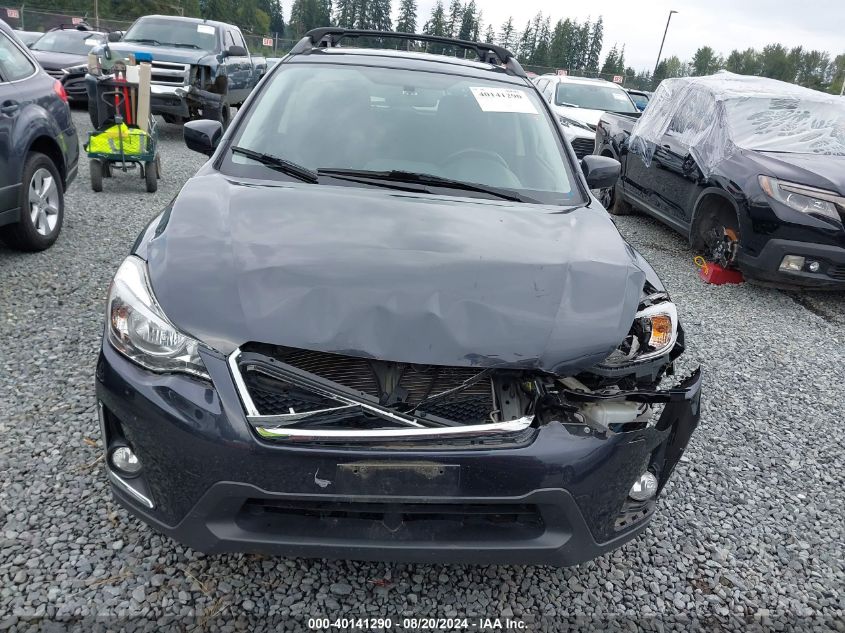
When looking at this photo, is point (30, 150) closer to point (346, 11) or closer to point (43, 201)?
point (43, 201)

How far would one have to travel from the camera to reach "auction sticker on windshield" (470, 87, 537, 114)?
335 cm

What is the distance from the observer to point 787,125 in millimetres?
6219

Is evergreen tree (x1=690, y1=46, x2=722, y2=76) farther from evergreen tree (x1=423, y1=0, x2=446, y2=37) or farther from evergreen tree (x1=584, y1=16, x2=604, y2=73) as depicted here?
evergreen tree (x1=423, y1=0, x2=446, y2=37)

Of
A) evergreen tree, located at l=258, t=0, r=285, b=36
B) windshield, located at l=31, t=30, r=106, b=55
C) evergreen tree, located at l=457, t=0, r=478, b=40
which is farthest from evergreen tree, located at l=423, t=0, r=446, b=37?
windshield, located at l=31, t=30, r=106, b=55

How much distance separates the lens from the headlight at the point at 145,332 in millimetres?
1815

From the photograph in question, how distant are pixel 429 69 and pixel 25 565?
293 centimetres

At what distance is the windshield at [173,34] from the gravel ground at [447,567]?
29.3 ft

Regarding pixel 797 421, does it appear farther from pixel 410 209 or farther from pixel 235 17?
pixel 235 17

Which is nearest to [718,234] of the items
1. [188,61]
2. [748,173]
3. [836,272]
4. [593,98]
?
[748,173]

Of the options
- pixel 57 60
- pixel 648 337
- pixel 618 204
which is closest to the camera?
pixel 648 337

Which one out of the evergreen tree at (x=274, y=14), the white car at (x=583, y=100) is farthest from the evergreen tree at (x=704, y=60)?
the white car at (x=583, y=100)

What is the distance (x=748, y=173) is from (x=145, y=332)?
5446mm

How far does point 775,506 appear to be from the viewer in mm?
2885

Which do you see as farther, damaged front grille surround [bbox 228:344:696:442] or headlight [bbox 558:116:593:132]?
headlight [bbox 558:116:593:132]
